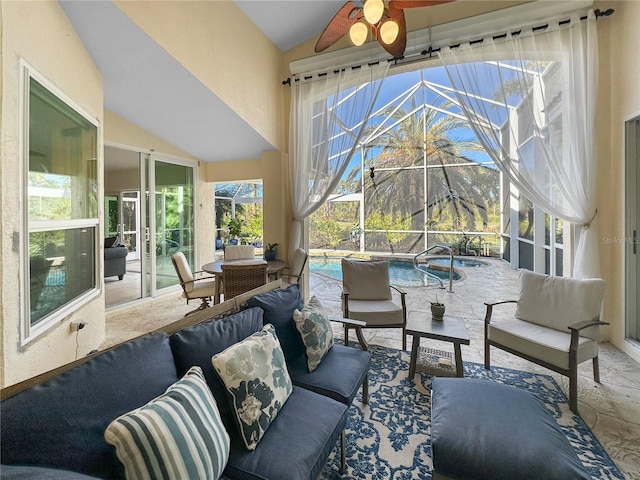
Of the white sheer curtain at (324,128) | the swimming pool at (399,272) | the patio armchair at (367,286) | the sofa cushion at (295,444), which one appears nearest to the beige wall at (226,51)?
the white sheer curtain at (324,128)

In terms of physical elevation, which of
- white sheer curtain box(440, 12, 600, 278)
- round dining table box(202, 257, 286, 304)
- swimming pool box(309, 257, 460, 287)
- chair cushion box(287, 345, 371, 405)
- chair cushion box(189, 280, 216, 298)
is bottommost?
swimming pool box(309, 257, 460, 287)

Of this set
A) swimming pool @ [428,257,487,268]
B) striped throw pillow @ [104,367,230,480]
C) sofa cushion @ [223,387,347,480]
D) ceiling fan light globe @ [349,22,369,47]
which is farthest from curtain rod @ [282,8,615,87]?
swimming pool @ [428,257,487,268]

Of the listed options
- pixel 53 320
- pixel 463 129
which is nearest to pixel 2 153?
pixel 53 320

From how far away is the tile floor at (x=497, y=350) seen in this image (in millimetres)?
1730

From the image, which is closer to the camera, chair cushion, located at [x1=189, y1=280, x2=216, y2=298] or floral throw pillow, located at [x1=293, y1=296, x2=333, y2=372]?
floral throw pillow, located at [x1=293, y1=296, x2=333, y2=372]

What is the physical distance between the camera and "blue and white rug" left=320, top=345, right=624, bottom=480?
1.48 m

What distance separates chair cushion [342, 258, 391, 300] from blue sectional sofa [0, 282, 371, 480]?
1.47 meters

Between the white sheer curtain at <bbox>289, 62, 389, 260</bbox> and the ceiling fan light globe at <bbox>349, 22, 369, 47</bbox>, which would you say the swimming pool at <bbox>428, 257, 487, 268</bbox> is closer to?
the white sheer curtain at <bbox>289, 62, 389, 260</bbox>

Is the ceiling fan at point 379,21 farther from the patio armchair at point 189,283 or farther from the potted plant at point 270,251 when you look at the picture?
the patio armchair at point 189,283

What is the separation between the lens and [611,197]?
2.83m

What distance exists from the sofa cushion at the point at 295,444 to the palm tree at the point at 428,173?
8.03 m

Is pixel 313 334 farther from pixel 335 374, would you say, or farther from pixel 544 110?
pixel 544 110

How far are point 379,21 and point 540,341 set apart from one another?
2.58 meters

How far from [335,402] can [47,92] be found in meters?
2.82
